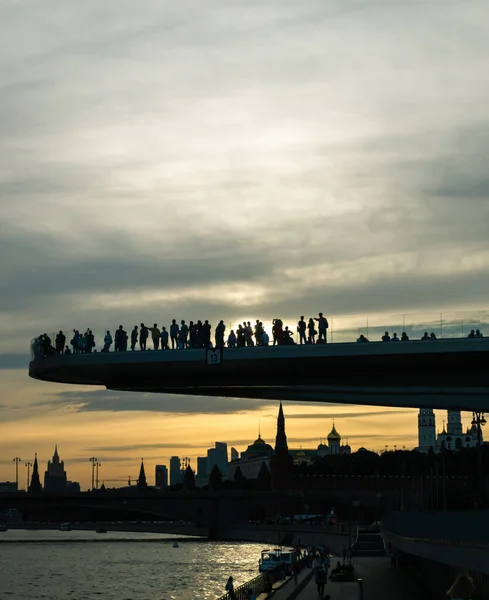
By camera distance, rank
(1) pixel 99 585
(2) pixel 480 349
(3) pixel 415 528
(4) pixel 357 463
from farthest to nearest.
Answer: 1. (4) pixel 357 463
2. (1) pixel 99 585
3. (2) pixel 480 349
4. (3) pixel 415 528

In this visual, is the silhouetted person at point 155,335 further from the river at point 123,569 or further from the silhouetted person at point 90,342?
the river at point 123,569

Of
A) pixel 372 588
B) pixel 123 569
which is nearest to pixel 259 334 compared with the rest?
pixel 372 588

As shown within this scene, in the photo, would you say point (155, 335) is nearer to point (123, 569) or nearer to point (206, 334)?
point (206, 334)

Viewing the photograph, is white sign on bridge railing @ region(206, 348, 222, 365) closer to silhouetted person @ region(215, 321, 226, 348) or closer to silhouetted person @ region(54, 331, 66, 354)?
silhouetted person @ region(215, 321, 226, 348)

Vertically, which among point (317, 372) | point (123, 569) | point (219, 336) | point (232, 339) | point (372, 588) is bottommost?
Answer: point (123, 569)

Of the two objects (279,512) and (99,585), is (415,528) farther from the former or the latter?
(279,512)

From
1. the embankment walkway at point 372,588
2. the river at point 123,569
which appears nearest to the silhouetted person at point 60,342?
the embankment walkway at point 372,588

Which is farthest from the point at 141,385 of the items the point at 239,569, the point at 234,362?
the point at 239,569
